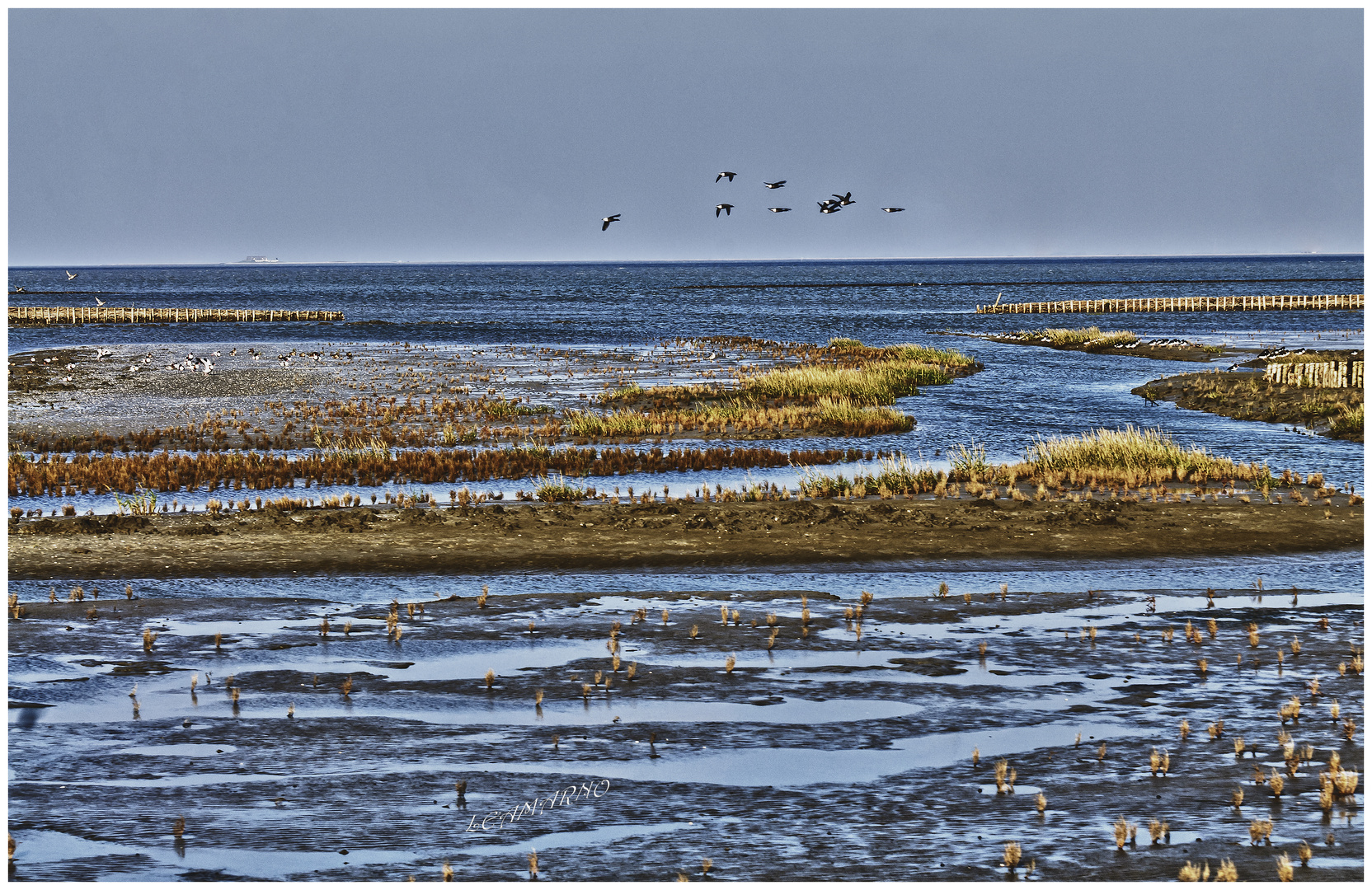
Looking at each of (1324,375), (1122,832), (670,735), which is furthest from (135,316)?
(1122,832)

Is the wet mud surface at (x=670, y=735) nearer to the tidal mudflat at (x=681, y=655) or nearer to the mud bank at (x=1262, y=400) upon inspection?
the tidal mudflat at (x=681, y=655)

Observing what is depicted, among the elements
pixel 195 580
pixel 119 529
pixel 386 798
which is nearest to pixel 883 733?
pixel 386 798

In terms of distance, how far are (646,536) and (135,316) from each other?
115 metres

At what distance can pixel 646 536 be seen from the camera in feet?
85.4

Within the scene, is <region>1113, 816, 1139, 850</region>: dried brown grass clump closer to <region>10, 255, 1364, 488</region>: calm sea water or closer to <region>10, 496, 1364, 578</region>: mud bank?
<region>10, 496, 1364, 578</region>: mud bank

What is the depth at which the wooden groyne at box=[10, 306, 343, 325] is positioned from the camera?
125 m

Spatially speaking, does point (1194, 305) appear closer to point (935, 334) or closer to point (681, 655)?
point (935, 334)

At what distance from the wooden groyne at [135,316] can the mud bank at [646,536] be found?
349 ft

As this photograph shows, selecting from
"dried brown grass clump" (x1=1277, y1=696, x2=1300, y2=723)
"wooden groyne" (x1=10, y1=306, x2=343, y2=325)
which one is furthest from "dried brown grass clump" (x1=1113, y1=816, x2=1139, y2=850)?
"wooden groyne" (x1=10, y1=306, x2=343, y2=325)

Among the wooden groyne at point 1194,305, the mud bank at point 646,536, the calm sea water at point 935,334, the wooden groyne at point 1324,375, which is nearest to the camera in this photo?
the mud bank at point 646,536

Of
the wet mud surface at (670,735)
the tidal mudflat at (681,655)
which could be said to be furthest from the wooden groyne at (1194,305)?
the wet mud surface at (670,735)

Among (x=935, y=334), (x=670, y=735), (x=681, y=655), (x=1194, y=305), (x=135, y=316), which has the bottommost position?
(x=670, y=735)

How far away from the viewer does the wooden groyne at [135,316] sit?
125 m

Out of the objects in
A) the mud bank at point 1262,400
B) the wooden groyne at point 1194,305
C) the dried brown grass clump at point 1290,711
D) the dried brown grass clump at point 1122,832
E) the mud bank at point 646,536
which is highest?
the wooden groyne at point 1194,305
